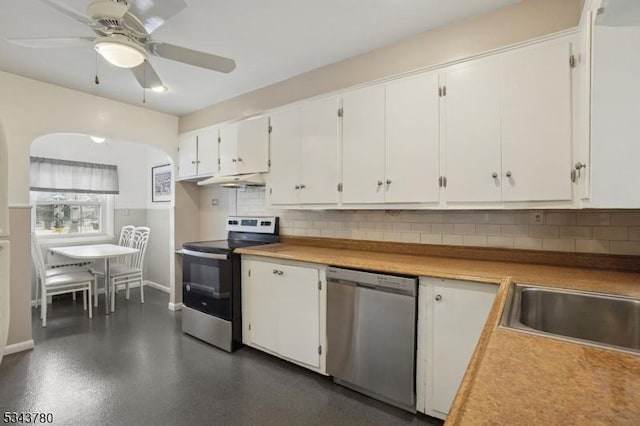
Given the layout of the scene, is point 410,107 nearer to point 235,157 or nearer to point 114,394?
point 235,157

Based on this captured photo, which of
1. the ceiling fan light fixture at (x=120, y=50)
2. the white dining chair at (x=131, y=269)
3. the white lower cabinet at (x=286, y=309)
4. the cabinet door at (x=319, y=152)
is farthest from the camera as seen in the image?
the white dining chair at (x=131, y=269)

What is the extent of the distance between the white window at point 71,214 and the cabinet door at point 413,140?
4.59 metres

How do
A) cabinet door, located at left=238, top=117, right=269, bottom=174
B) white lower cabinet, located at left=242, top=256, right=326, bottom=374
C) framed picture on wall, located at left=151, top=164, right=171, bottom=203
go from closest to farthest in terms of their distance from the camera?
white lower cabinet, located at left=242, top=256, right=326, bottom=374, cabinet door, located at left=238, top=117, right=269, bottom=174, framed picture on wall, located at left=151, top=164, right=171, bottom=203

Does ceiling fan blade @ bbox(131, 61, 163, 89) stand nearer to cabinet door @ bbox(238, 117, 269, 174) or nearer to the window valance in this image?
cabinet door @ bbox(238, 117, 269, 174)

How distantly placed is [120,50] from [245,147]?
1.63 meters

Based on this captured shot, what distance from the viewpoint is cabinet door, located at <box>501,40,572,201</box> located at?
5.62 feet

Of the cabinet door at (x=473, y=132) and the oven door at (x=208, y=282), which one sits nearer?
the cabinet door at (x=473, y=132)

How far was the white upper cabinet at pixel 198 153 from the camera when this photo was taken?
3602 mm

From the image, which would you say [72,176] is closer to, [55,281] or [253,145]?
[55,281]

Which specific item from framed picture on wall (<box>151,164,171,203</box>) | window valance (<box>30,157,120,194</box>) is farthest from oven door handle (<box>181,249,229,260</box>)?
window valance (<box>30,157,120,194</box>)

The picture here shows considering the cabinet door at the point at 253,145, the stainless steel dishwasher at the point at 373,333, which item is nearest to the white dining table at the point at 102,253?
the cabinet door at the point at 253,145

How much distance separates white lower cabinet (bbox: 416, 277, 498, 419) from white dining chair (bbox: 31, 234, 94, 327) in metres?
3.85

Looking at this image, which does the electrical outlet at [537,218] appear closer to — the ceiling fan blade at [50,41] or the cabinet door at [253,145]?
the cabinet door at [253,145]

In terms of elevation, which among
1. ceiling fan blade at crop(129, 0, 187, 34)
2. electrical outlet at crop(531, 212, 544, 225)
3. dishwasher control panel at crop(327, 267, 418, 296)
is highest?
ceiling fan blade at crop(129, 0, 187, 34)
